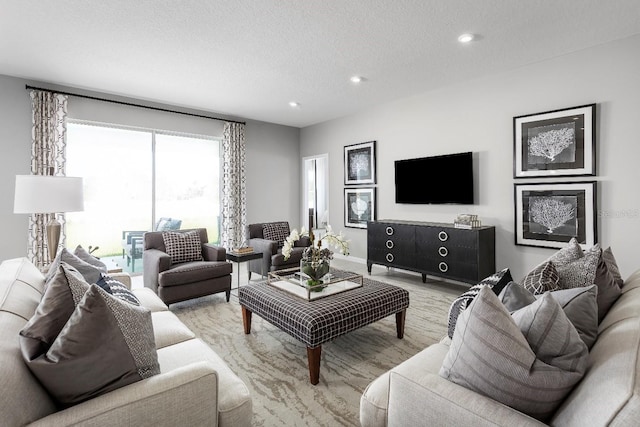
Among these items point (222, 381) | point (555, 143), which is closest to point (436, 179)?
point (555, 143)

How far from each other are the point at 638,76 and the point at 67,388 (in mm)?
4873

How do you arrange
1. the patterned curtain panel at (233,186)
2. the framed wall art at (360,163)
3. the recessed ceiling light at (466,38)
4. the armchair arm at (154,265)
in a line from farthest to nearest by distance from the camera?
1. the patterned curtain panel at (233,186)
2. the framed wall art at (360,163)
3. the armchair arm at (154,265)
4. the recessed ceiling light at (466,38)

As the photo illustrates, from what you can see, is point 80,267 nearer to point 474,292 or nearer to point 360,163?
point 474,292

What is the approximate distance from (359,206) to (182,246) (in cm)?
324

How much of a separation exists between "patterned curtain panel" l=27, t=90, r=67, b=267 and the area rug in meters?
2.14

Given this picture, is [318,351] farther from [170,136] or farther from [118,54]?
[170,136]

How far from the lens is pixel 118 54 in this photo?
3.48 metres

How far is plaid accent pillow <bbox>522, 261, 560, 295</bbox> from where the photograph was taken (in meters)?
1.52

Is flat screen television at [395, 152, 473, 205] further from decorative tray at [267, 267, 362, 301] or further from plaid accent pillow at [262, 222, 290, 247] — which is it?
decorative tray at [267, 267, 362, 301]

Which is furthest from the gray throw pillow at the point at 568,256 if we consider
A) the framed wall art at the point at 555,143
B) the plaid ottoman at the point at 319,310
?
the framed wall art at the point at 555,143

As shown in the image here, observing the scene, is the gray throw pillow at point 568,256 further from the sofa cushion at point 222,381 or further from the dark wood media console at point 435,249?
the dark wood media console at point 435,249

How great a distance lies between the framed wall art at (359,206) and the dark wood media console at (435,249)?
721 millimetres

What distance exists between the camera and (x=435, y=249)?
431 cm

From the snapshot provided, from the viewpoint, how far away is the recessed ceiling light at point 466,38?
3.11 m
